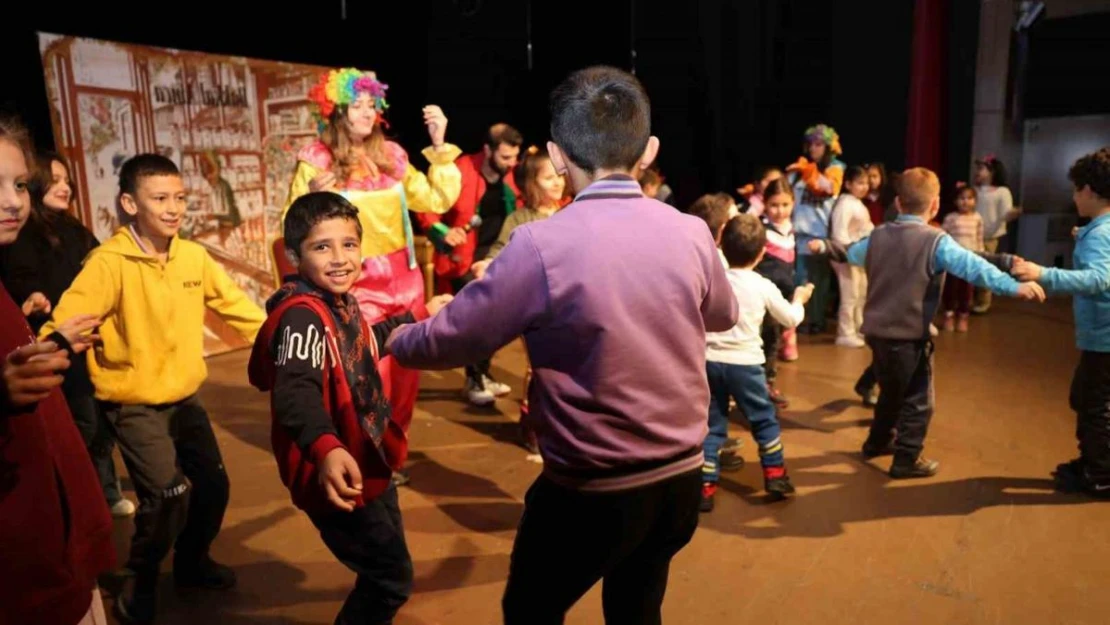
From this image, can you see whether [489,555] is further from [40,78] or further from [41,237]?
[40,78]

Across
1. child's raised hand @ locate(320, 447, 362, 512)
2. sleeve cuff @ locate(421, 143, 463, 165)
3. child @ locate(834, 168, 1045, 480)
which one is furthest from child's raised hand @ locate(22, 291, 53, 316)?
child @ locate(834, 168, 1045, 480)

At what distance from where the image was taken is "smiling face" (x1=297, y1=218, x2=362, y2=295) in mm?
2141

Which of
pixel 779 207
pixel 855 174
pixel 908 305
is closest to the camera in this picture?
pixel 908 305

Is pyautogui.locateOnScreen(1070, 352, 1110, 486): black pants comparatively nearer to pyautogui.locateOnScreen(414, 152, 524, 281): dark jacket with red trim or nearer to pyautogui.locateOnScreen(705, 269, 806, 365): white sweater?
pyautogui.locateOnScreen(705, 269, 806, 365): white sweater

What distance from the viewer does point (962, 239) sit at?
6.96 m

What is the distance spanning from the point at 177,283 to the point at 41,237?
125 cm

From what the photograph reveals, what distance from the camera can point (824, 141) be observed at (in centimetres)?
664

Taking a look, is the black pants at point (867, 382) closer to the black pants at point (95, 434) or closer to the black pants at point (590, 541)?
the black pants at point (590, 541)

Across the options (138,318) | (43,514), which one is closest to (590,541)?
(43,514)

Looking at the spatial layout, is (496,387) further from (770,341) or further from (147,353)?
(147,353)

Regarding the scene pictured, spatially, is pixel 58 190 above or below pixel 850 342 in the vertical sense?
above

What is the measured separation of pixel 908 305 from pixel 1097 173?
881 millimetres

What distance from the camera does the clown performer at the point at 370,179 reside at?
11.0 ft

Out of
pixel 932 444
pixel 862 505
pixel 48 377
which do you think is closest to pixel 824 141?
pixel 932 444
